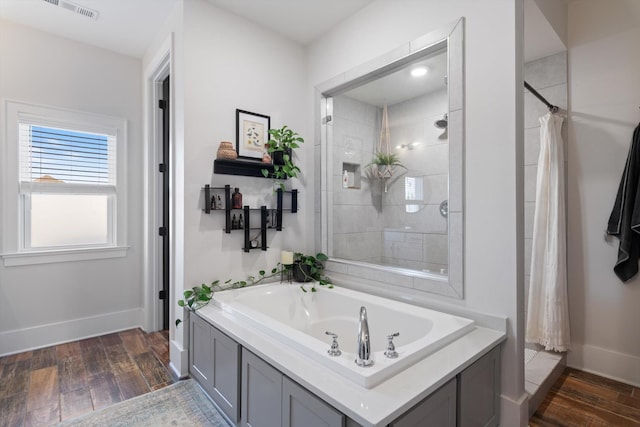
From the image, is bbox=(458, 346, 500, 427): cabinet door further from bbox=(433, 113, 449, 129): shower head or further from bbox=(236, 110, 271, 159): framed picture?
bbox=(236, 110, 271, 159): framed picture

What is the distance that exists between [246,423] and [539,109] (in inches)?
121

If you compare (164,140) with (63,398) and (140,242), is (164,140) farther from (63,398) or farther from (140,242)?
(63,398)

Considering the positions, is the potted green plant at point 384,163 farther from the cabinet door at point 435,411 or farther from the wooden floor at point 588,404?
the wooden floor at point 588,404

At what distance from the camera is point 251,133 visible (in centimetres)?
260

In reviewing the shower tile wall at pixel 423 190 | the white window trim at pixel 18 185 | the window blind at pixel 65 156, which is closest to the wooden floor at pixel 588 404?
the shower tile wall at pixel 423 190

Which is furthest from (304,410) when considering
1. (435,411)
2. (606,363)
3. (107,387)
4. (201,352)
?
(606,363)

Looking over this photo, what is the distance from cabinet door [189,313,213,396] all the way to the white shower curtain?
92.0 inches

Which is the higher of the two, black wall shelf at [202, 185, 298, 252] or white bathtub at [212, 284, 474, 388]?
black wall shelf at [202, 185, 298, 252]

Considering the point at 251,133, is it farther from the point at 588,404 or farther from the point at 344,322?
the point at 588,404

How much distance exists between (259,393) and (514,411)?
132cm

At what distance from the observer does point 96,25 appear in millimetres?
2652

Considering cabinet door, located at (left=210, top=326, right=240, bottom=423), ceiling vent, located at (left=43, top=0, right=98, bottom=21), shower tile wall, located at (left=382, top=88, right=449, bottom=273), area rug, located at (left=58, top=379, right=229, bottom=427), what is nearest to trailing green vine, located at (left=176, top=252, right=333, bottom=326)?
cabinet door, located at (left=210, top=326, right=240, bottom=423)

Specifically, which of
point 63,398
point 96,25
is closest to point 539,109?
point 96,25

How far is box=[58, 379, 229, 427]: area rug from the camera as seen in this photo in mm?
1795
